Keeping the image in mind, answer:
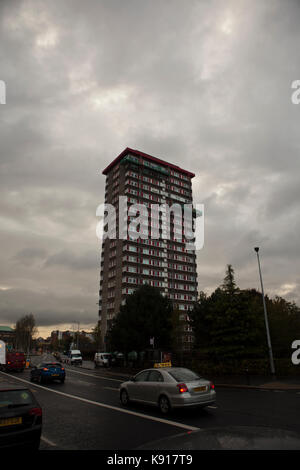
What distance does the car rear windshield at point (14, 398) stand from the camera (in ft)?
20.1

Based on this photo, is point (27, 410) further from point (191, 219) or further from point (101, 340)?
point (191, 219)

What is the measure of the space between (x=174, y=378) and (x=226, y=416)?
1900 mm

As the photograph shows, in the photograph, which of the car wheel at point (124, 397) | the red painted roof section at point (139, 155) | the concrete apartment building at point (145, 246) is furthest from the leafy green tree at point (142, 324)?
the red painted roof section at point (139, 155)

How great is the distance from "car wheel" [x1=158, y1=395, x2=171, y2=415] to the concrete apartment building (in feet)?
220

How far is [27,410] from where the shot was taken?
20.4ft

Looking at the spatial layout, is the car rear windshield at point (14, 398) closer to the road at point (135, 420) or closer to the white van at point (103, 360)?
the road at point (135, 420)

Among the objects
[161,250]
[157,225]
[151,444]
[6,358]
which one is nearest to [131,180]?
[157,225]

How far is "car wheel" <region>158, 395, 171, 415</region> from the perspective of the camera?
32.1 feet

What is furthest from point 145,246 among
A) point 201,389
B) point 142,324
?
point 201,389

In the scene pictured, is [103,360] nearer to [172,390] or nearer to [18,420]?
[172,390]

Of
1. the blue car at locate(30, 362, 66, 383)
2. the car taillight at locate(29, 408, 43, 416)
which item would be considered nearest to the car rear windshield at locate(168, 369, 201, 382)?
the car taillight at locate(29, 408, 43, 416)

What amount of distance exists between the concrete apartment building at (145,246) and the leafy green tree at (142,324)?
128 feet

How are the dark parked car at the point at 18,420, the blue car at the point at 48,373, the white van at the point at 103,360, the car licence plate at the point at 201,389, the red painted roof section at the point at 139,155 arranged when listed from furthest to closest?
the red painted roof section at the point at 139,155 < the white van at the point at 103,360 < the blue car at the point at 48,373 < the car licence plate at the point at 201,389 < the dark parked car at the point at 18,420

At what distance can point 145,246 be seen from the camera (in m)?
84.7
